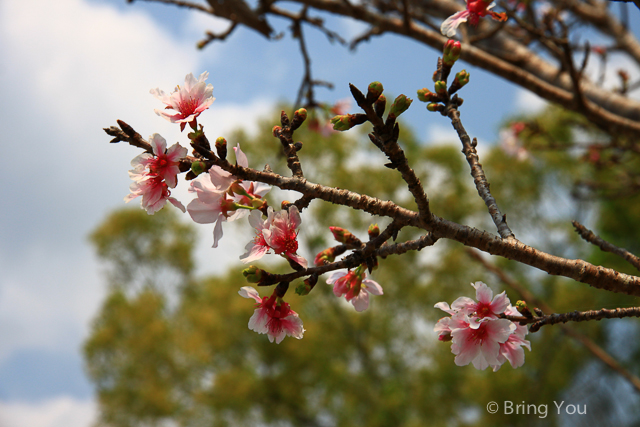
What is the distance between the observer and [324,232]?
35.8 ft

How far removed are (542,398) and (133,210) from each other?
14168 millimetres

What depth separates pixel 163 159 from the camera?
0.81 meters

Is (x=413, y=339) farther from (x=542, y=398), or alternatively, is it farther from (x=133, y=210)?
(x=133, y=210)

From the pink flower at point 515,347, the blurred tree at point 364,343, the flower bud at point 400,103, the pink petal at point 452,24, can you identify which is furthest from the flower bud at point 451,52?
the blurred tree at point 364,343

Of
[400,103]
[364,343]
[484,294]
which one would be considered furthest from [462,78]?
[364,343]

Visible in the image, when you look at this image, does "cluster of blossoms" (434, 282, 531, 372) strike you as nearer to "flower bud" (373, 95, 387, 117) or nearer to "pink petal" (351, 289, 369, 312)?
"pink petal" (351, 289, 369, 312)

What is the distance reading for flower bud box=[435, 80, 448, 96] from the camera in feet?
3.34

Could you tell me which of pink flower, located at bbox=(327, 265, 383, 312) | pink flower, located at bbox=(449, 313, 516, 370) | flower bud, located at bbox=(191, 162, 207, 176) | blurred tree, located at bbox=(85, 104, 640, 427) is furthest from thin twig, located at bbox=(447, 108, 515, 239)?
blurred tree, located at bbox=(85, 104, 640, 427)

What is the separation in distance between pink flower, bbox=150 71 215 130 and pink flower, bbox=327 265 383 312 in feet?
1.49

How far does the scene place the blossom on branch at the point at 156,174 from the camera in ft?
2.63

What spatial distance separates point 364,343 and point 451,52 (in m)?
10.8

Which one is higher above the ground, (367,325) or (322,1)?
(367,325)

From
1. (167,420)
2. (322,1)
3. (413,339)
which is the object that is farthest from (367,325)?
(322,1)

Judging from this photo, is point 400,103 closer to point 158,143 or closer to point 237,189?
point 237,189
